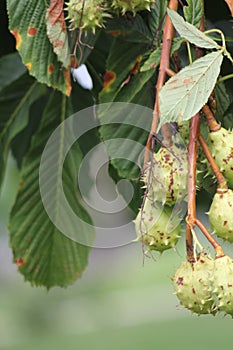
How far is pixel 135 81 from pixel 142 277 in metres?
8.66

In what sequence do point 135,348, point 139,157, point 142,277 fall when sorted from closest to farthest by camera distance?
point 139,157, point 135,348, point 142,277

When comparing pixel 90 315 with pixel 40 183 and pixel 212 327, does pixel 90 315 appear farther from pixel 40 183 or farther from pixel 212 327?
pixel 40 183

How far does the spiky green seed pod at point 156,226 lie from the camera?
0.85 m

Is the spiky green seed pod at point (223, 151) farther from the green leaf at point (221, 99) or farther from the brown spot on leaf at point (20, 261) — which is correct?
the brown spot on leaf at point (20, 261)

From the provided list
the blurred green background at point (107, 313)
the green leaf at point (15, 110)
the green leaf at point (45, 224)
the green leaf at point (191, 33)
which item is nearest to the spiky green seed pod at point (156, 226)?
the green leaf at point (191, 33)

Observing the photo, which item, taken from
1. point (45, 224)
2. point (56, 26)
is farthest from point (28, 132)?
point (56, 26)

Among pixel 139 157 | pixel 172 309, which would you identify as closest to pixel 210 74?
pixel 139 157

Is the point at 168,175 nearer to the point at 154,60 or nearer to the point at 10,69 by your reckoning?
the point at 154,60

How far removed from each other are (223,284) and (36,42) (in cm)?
44

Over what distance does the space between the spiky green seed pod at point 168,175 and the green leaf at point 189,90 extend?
46mm

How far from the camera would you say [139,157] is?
40.3 inches

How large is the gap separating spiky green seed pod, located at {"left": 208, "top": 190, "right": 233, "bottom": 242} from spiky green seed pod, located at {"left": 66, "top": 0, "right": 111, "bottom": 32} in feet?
0.81

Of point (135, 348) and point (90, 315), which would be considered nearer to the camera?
point (135, 348)

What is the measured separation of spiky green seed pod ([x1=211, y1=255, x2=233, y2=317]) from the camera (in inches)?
31.6
